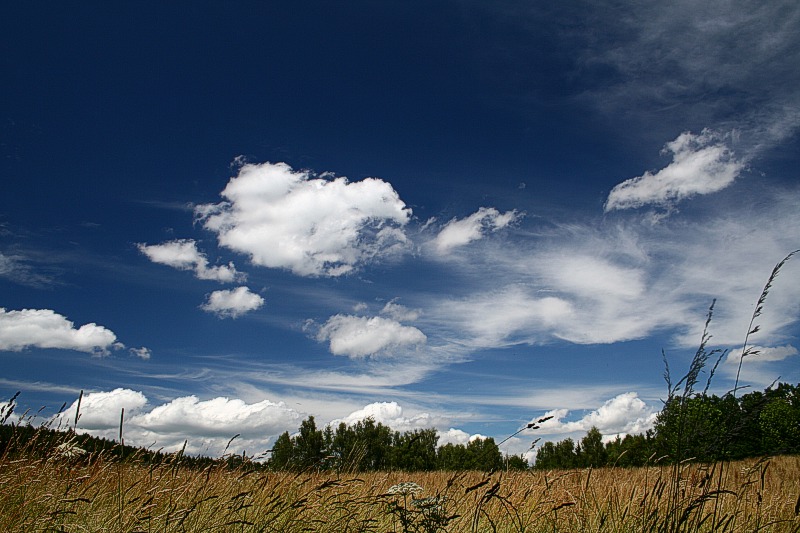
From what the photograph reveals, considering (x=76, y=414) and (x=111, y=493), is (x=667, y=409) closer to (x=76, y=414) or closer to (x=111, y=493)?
(x=76, y=414)

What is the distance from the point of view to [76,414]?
343 cm

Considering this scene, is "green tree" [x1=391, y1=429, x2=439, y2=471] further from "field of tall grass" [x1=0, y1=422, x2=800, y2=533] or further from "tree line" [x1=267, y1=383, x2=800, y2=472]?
"field of tall grass" [x1=0, y1=422, x2=800, y2=533]

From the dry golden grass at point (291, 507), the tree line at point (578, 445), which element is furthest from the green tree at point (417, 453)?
the dry golden grass at point (291, 507)

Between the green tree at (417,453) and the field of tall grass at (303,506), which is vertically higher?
the field of tall grass at (303,506)

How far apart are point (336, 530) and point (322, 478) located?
95.2 inches

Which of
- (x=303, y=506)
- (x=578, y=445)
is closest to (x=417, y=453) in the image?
(x=578, y=445)

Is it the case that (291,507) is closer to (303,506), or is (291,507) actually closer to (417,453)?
(303,506)

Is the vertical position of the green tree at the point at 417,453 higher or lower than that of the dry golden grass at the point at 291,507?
lower

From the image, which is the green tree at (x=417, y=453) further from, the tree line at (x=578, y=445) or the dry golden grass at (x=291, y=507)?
the dry golden grass at (x=291, y=507)

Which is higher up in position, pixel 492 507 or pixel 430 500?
pixel 430 500

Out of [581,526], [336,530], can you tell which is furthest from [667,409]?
[336,530]

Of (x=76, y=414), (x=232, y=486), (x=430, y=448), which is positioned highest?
(x=76, y=414)

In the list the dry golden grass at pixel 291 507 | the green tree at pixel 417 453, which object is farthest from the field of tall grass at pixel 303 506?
the green tree at pixel 417 453

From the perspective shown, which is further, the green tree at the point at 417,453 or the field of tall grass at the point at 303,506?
the green tree at the point at 417,453
